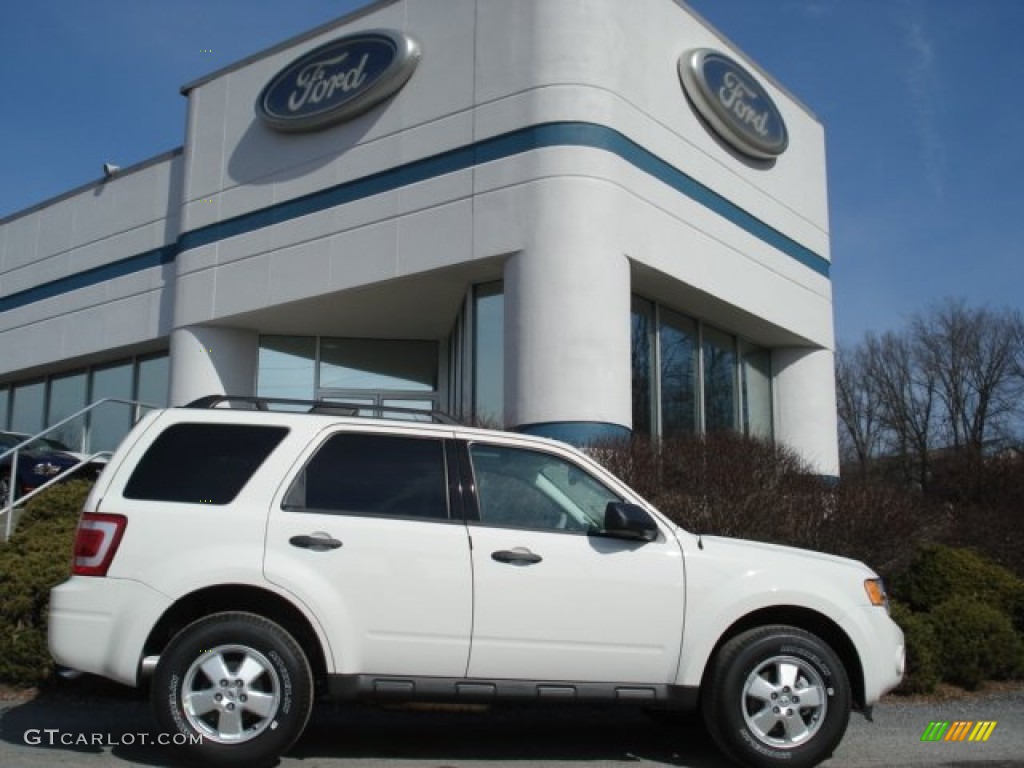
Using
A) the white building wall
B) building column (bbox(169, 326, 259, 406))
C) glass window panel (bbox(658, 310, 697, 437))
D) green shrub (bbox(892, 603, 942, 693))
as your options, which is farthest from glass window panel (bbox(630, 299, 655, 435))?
the white building wall

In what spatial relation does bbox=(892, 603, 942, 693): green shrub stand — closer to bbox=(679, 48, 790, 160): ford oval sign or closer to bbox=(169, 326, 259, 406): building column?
bbox=(679, 48, 790, 160): ford oval sign

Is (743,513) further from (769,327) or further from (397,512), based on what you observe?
(769,327)

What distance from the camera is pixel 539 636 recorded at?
17.3ft

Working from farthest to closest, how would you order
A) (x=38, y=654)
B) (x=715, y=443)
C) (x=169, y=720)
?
(x=715, y=443)
(x=38, y=654)
(x=169, y=720)

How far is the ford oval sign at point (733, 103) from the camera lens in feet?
51.6

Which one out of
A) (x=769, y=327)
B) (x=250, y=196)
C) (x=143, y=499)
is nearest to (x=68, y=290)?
(x=250, y=196)

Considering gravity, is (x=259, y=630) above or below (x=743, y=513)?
below

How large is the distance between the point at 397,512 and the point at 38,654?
3.15 metres

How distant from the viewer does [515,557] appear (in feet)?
17.4

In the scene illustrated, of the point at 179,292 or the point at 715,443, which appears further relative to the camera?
the point at 179,292

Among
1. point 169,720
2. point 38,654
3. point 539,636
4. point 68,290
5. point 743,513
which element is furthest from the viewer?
point 68,290

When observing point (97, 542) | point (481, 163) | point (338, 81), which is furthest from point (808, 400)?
point (97, 542)

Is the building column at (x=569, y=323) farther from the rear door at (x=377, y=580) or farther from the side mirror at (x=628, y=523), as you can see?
the rear door at (x=377, y=580)

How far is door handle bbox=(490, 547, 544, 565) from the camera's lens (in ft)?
17.4
